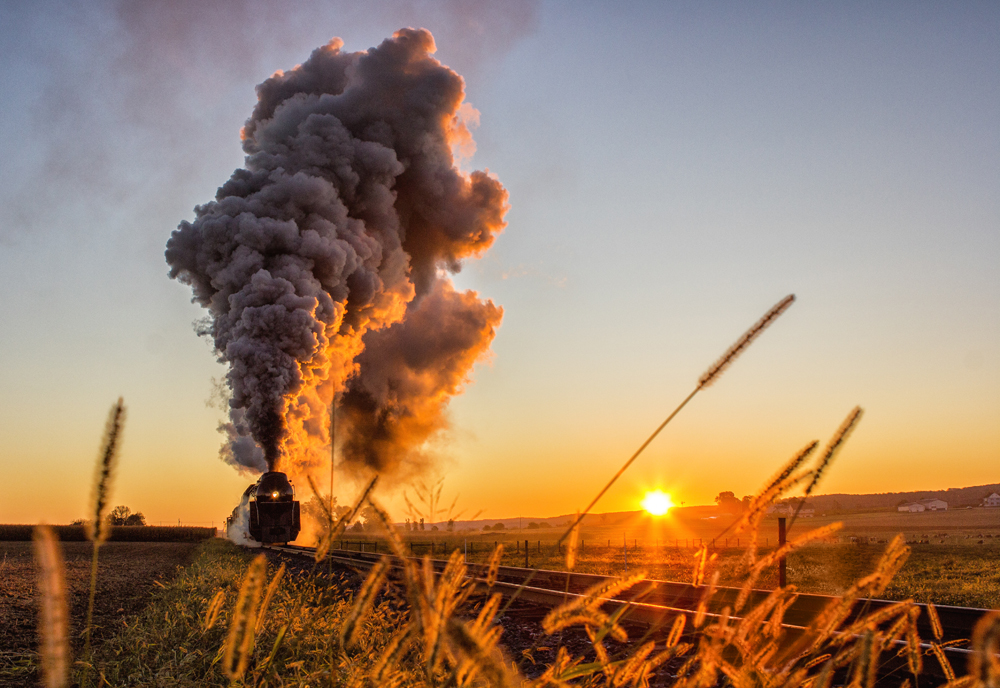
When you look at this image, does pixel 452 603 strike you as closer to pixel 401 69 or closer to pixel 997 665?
pixel 997 665

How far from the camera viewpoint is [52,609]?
0.68 metres

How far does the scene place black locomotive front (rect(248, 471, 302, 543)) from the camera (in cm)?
2242

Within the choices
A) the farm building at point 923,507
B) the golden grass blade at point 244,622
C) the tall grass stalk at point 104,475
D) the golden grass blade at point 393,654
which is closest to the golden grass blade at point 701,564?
the golden grass blade at point 393,654

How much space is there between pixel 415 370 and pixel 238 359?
2172 centimetres

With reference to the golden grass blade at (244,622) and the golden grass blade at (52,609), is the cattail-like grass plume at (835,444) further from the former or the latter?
the golden grass blade at (52,609)

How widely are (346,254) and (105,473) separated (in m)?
30.3

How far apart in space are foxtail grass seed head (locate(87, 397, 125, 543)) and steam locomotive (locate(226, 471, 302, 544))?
2349 cm

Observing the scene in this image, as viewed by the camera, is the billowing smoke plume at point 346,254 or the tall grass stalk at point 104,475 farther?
the billowing smoke plume at point 346,254

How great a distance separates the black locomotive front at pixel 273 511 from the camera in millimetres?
22422

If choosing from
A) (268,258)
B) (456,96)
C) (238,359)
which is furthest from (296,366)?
(456,96)

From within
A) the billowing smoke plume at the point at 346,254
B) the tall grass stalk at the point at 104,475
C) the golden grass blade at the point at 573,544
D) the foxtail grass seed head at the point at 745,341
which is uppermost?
the billowing smoke plume at the point at 346,254

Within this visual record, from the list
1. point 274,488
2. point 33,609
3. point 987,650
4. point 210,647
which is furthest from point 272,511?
point 987,650

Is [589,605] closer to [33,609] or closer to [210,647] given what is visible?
[210,647]

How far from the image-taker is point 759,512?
1.07 m
